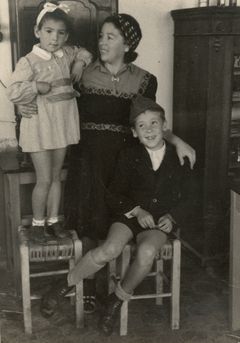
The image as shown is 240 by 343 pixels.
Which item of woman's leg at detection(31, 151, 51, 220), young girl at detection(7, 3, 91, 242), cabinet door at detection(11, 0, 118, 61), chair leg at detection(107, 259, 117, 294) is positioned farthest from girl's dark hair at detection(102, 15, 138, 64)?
chair leg at detection(107, 259, 117, 294)

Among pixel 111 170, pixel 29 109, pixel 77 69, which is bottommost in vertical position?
pixel 111 170

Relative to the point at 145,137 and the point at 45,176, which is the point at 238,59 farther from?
the point at 45,176

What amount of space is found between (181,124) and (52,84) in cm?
80

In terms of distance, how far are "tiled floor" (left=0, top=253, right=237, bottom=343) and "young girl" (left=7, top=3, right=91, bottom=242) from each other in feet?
1.14

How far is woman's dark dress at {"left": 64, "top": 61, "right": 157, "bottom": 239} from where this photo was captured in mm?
2018

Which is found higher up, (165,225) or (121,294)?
(165,225)

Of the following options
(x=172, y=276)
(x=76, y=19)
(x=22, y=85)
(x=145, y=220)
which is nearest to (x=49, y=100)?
(x=22, y=85)

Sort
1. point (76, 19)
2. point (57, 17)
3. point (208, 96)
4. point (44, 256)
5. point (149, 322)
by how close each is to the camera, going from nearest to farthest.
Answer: point (57, 17) → point (44, 256) → point (149, 322) → point (76, 19) → point (208, 96)

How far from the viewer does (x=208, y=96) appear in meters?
2.28

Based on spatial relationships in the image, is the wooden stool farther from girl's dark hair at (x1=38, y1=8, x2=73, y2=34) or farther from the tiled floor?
girl's dark hair at (x1=38, y1=8, x2=73, y2=34)

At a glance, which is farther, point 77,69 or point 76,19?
point 76,19

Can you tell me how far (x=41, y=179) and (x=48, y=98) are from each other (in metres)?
0.31

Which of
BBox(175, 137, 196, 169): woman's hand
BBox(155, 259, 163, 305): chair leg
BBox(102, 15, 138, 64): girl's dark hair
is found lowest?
BBox(155, 259, 163, 305): chair leg

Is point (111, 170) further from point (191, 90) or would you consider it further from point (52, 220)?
point (191, 90)
